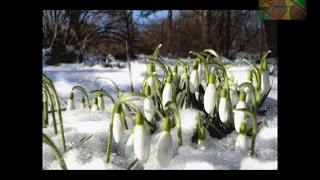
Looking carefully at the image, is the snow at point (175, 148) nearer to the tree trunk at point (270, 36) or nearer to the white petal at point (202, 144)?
the white petal at point (202, 144)

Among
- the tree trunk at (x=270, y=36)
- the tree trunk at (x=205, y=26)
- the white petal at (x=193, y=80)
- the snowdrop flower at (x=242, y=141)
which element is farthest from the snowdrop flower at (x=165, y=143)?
the tree trunk at (x=205, y=26)

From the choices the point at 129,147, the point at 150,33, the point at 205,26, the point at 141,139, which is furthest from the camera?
A: the point at 205,26

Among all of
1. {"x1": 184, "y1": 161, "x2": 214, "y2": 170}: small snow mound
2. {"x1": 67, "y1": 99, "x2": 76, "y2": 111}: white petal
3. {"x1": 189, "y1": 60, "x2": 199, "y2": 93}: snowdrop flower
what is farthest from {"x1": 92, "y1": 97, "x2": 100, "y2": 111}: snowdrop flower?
{"x1": 184, "y1": 161, "x2": 214, "y2": 170}: small snow mound

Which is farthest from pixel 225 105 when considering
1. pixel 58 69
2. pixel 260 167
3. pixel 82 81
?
pixel 58 69

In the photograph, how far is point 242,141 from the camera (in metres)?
0.92

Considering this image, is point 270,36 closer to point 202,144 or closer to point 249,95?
point 249,95

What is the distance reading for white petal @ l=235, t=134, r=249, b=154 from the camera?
Answer: 0.92 meters

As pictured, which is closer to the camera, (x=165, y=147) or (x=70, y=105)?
(x=165, y=147)

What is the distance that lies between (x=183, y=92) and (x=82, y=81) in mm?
517

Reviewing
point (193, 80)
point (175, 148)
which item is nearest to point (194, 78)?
point (193, 80)

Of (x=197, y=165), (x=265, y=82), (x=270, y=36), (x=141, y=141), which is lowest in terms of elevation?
(x=197, y=165)

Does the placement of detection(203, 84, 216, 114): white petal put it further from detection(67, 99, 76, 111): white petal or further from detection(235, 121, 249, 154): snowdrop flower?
detection(67, 99, 76, 111): white petal
